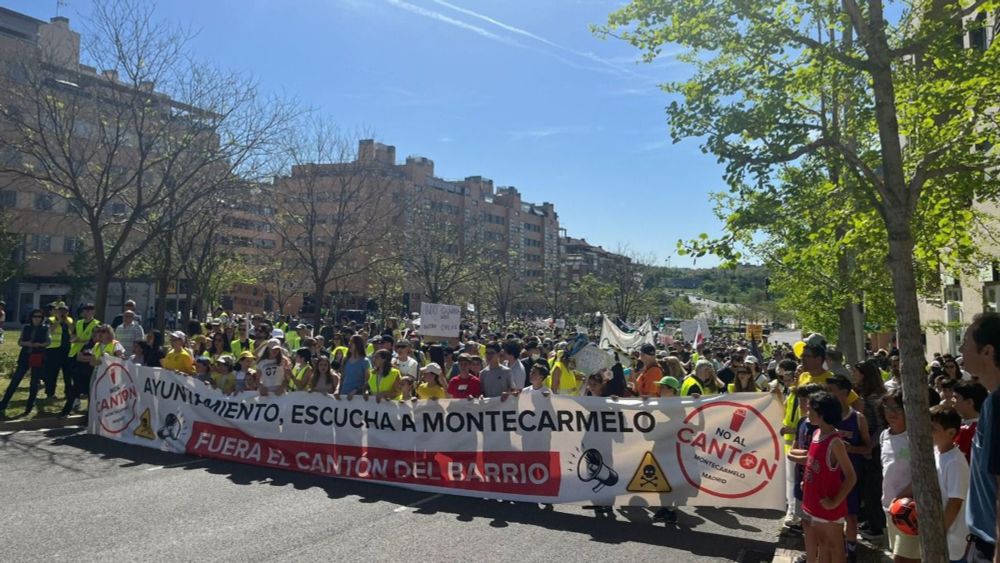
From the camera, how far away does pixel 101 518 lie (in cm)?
654

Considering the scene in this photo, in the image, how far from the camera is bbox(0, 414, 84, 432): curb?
430 inches

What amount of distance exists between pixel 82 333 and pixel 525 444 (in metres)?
8.92

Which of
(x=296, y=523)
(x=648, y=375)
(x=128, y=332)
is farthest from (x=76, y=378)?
(x=648, y=375)

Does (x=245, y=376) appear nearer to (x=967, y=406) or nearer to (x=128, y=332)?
(x=128, y=332)

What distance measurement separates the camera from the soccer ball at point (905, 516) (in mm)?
4559

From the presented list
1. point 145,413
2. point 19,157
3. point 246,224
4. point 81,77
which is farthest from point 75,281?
point 145,413

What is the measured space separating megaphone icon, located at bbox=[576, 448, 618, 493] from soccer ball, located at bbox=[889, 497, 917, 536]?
123 inches

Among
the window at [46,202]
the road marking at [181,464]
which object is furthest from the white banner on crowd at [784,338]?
the road marking at [181,464]

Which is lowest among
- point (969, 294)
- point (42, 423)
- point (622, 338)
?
point (42, 423)

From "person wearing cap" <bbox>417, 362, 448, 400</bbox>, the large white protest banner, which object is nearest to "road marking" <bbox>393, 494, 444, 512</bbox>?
"person wearing cap" <bbox>417, 362, 448, 400</bbox>

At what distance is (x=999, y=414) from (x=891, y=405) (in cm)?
283

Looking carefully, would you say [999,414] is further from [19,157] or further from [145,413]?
[19,157]

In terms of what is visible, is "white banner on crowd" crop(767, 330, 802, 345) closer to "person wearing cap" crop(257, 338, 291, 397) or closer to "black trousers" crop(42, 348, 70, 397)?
"person wearing cap" crop(257, 338, 291, 397)

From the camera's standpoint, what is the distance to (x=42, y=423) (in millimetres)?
11242
